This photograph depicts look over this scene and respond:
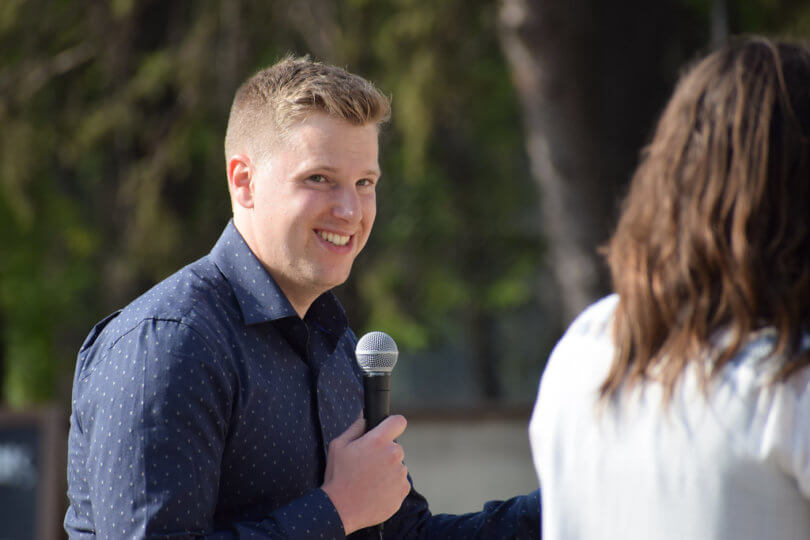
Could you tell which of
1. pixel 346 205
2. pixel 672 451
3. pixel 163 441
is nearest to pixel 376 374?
pixel 346 205

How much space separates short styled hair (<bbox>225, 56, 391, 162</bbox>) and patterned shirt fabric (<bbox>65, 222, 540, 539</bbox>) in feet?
0.84

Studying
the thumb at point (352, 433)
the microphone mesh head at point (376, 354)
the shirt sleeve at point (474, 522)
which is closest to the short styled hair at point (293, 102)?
the microphone mesh head at point (376, 354)

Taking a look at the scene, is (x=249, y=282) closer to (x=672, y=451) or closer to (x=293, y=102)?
(x=293, y=102)

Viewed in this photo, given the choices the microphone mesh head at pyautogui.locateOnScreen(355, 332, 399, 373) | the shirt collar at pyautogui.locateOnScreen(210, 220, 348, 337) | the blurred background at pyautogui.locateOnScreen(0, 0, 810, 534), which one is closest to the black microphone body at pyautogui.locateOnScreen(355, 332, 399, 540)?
the microphone mesh head at pyautogui.locateOnScreen(355, 332, 399, 373)

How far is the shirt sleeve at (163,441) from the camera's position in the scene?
197 cm

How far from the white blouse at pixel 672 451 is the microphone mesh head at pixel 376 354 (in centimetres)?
69

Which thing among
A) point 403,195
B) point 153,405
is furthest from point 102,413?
point 403,195

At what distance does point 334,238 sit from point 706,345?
109 centimetres

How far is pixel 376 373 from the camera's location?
2482mm

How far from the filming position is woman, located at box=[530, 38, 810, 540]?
156cm

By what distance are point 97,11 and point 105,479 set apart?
8191 mm

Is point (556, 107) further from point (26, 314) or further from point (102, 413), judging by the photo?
point (26, 314)

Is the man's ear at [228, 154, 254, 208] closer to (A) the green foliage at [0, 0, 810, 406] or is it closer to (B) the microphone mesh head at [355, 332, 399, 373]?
(B) the microphone mesh head at [355, 332, 399, 373]

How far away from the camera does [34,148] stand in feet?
29.5
